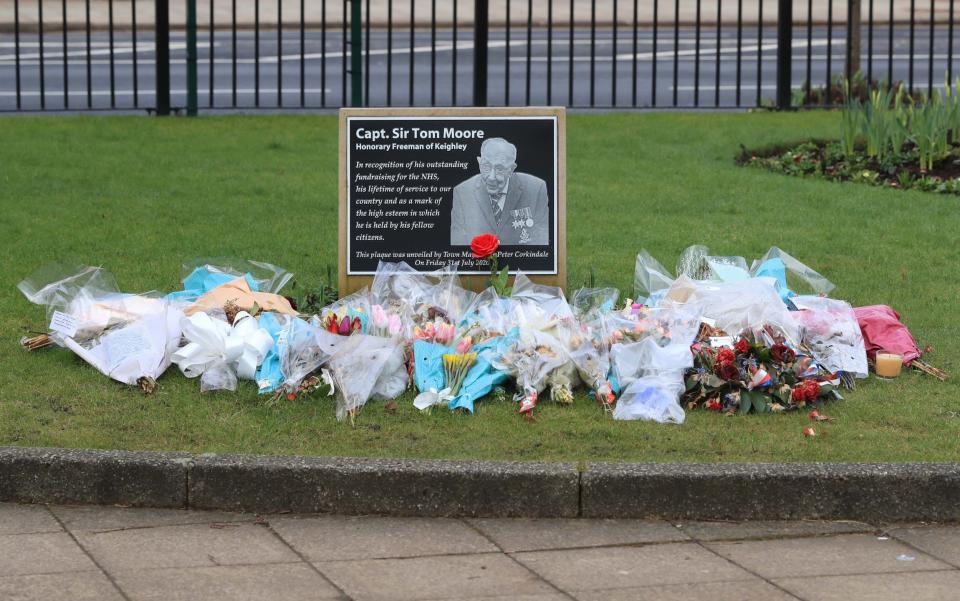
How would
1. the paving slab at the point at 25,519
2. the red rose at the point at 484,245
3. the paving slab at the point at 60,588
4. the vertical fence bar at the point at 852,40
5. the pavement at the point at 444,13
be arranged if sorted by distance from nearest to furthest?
the paving slab at the point at 60,588, the paving slab at the point at 25,519, the red rose at the point at 484,245, the vertical fence bar at the point at 852,40, the pavement at the point at 444,13

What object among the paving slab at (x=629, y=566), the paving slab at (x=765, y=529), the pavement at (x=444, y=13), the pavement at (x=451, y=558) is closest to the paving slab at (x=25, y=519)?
the pavement at (x=451, y=558)

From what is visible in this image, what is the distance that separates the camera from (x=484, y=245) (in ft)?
22.7

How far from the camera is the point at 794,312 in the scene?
6.60 metres

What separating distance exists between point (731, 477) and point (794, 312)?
1.77 meters

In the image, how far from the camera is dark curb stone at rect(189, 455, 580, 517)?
16.5 feet

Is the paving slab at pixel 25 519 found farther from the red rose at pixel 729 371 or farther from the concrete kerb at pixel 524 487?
the red rose at pixel 729 371

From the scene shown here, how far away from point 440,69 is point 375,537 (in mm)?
15637

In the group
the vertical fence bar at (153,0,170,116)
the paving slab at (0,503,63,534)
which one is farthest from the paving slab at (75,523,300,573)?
the vertical fence bar at (153,0,170,116)

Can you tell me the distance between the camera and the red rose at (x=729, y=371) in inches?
235

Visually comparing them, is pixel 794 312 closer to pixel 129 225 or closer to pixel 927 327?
pixel 927 327

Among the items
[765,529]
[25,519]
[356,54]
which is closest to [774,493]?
[765,529]

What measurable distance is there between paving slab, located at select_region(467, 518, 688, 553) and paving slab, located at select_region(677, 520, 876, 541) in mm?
75

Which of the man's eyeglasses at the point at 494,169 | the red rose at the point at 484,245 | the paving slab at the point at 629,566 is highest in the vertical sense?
the man's eyeglasses at the point at 494,169

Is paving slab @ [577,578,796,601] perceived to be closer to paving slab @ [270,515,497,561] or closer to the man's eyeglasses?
paving slab @ [270,515,497,561]
